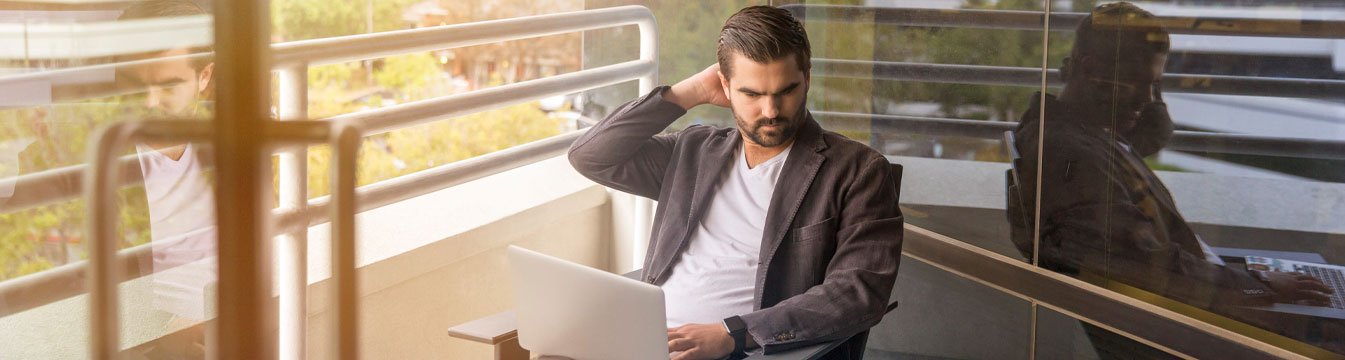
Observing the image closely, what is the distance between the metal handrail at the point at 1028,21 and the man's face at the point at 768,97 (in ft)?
1.20

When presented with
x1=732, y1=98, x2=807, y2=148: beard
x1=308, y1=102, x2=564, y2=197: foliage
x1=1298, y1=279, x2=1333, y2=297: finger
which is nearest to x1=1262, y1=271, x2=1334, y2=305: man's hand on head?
x1=1298, y1=279, x2=1333, y2=297: finger

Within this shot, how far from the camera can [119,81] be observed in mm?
555

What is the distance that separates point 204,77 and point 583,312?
119 cm

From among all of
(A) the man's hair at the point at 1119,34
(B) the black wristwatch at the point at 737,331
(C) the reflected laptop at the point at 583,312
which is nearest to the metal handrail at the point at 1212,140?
(A) the man's hair at the point at 1119,34

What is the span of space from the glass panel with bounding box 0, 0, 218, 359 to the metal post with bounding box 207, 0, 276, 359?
0.02 meters

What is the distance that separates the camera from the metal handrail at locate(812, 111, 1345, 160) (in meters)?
1.48

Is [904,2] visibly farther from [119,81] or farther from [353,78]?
[353,78]

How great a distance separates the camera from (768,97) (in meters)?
1.92

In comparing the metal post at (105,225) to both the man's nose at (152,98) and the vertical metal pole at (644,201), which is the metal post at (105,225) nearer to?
the man's nose at (152,98)

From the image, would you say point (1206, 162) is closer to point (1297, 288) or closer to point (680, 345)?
point (1297, 288)

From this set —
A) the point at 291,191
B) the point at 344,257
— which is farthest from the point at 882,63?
the point at 344,257

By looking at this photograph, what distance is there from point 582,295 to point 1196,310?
1.01m

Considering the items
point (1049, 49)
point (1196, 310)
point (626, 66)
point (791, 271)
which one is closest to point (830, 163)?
point (791, 271)

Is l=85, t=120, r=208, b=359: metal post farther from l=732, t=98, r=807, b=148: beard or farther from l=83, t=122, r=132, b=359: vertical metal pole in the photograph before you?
l=732, t=98, r=807, b=148: beard
